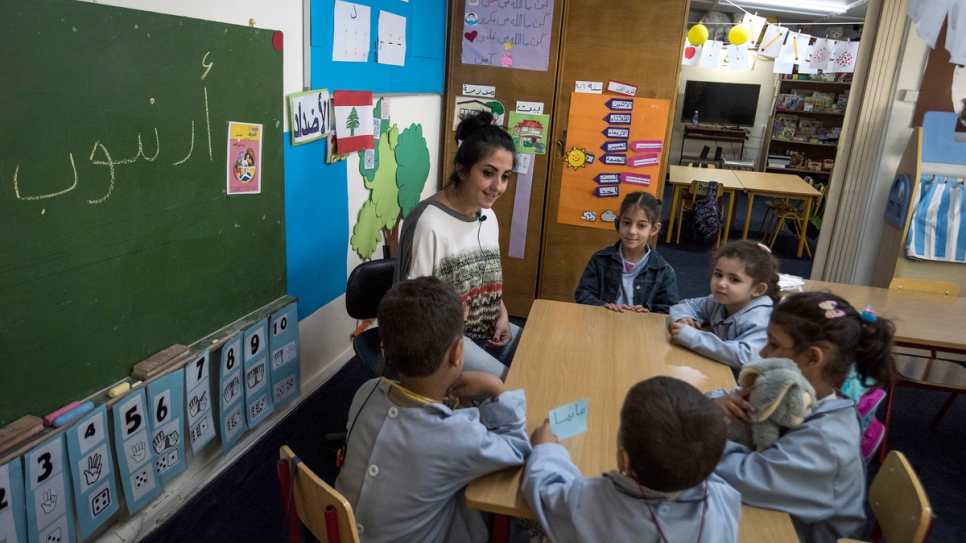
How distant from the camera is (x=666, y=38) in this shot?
11.2 ft

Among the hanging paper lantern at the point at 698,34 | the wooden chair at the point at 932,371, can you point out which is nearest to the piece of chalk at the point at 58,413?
the wooden chair at the point at 932,371

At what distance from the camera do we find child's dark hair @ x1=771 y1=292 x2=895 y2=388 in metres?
1.41

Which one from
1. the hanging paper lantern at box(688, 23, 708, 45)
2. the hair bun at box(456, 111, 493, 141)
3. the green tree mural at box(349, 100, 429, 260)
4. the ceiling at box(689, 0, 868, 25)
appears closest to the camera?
the hair bun at box(456, 111, 493, 141)

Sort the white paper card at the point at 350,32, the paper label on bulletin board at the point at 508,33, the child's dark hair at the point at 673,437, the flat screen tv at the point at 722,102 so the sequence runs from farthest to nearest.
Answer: the flat screen tv at the point at 722,102 → the paper label on bulletin board at the point at 508,33 → the white paper card at the point at 350,32 → the child's dark hair at the point at 673,437

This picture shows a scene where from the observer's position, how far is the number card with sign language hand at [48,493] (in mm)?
1430

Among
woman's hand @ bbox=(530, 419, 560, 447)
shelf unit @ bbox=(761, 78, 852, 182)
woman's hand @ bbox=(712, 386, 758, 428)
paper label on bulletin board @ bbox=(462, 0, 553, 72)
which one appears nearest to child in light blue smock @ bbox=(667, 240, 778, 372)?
woman's hand @ bbox=(712, 386, 758, 428)

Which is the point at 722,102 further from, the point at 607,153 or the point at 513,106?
the point at 513,106

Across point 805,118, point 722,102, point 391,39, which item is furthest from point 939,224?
point 722,102

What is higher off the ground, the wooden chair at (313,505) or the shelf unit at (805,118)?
the shelf unit at (805,118)

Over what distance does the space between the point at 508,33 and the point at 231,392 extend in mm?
2507

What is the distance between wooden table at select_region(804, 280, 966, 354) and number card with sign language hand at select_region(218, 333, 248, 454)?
234cm

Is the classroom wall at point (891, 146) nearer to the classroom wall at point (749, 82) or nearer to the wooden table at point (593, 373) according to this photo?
the wooden table at point (593, 373)

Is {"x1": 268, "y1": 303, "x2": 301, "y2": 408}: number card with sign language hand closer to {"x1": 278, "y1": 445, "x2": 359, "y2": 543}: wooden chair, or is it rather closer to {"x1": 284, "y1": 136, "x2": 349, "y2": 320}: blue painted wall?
{"x1": 284, "y1": 136, "x2": 349, "y2": 320}: blue painted wall

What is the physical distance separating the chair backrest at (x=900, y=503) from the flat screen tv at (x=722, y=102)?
9468 millimetres
